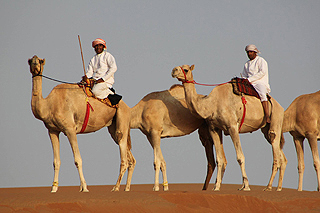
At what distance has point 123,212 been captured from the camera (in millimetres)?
12469

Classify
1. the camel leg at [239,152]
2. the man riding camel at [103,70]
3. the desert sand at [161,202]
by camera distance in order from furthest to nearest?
the man riding camel at [103,70] → the camel leg at [239,152] → the desert sand at [161,202]

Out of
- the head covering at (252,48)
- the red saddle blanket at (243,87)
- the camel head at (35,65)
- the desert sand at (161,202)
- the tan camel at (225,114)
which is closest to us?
the desert sand at (161,202)

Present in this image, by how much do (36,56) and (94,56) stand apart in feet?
8.22

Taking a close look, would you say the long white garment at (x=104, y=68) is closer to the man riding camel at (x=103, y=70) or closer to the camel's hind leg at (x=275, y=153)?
the man riding camel at (x=103, y=70)

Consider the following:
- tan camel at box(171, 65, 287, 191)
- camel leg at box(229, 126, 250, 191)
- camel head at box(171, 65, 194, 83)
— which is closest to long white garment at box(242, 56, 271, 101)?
tan camel at box(171, 65, 287, 191)

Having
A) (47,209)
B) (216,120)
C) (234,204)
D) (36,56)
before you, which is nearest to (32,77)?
(36,56)

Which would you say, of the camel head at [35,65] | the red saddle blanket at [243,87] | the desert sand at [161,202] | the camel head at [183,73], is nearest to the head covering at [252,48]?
the red saddle blanket at [243,87]

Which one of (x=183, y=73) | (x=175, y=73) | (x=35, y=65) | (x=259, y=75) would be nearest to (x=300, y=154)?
(x=259, y=75)

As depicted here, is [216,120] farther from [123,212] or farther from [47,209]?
[47,209]

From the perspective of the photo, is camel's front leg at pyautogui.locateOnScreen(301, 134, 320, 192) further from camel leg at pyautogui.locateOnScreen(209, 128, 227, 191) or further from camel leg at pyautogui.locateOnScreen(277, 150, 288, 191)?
camel leg at pyautogui.locateOnScreen(209, 128, 227, 191)

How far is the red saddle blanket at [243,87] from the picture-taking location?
15641 mm

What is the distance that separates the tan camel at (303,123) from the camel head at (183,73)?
3.57 meters

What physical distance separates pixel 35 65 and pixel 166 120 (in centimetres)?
435

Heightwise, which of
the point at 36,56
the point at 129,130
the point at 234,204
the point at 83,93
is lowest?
the point at 234,204
